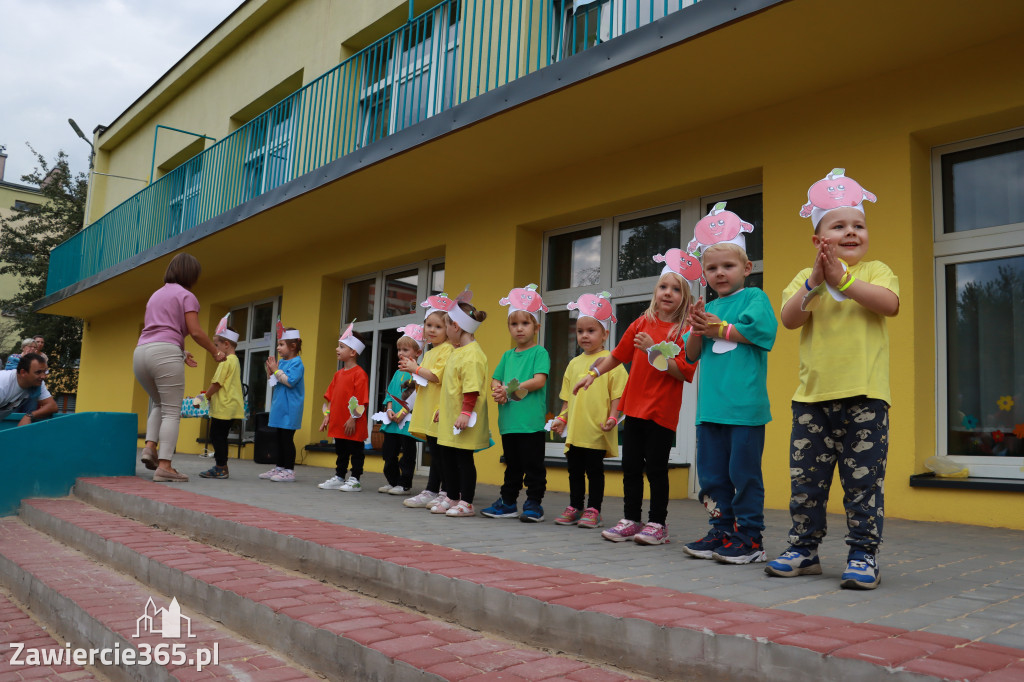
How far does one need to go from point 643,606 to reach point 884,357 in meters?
1.50

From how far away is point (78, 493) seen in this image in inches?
266

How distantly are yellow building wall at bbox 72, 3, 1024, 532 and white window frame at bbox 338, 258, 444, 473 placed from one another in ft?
1.08

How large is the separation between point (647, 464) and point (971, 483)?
8.32ft

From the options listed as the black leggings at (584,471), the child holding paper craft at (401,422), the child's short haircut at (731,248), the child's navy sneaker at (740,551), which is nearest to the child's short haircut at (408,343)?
the child holding paper craft at (401,422)

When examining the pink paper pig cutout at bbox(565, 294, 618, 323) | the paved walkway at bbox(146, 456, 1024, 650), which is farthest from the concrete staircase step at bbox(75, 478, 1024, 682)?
the pink paper pig cutout at bbox(565, 294, 618, 323)

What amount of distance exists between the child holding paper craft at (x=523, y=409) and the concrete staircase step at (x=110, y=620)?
235cm

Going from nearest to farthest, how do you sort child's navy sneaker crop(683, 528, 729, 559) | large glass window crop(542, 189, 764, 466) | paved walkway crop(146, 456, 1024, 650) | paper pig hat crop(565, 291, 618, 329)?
paved walkway crop(146, 456, 1024, 650) < child's navy sneaker crop(683, 528, 729, 559) < paper pig hat crop(565, 291, 618, 329) < large glass window crop(542, 189, 764, 466)

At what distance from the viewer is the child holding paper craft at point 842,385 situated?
300 centimetres

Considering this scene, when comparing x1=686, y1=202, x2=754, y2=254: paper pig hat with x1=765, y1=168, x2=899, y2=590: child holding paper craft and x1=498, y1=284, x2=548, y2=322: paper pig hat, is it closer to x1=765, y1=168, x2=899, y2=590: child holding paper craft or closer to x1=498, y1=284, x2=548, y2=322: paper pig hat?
x1=765, y1=168, x2=899, y2=590: child holding paper craft

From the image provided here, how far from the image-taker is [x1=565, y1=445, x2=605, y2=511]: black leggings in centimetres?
508

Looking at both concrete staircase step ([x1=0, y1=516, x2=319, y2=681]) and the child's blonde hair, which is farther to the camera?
the child's blonde hair

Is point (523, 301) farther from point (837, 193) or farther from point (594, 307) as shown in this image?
point (837, 193)

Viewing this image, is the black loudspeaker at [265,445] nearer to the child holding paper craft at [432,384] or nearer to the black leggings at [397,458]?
the black leggings at [397,458]

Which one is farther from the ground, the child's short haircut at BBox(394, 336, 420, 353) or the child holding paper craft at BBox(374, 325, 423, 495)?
the child's short haircut at BBox(394, 336, 420, 353)
